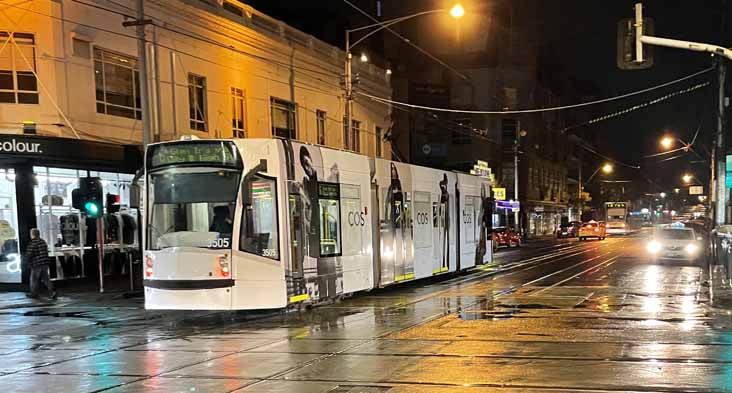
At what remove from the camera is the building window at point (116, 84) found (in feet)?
64.8

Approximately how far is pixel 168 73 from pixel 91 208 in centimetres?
598

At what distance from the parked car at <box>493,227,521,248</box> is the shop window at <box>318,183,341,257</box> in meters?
31.1

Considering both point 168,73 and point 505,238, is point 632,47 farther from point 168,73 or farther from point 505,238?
point 505,238

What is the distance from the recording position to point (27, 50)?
711 inches

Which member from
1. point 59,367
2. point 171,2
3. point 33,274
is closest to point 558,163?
point 171,2

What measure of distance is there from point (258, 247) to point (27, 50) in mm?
10782

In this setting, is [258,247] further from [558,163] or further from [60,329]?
[558,163]

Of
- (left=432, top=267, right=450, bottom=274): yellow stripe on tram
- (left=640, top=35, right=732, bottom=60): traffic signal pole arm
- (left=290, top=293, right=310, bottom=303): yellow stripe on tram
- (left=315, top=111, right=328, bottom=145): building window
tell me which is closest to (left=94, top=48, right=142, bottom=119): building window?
(left=315, top=111, right=328, bottom=145): building window

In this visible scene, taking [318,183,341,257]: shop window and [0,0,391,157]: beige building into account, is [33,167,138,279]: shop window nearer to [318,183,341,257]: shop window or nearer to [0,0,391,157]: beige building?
[0,0,391,157]: beige building

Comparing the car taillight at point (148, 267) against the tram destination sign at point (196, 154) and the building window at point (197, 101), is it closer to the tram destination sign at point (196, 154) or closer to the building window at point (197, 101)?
the tram destination sign at point (196, 154)

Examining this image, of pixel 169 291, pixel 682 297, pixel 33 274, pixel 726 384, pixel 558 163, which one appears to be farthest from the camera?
pixel 558 163

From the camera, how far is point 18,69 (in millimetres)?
18062

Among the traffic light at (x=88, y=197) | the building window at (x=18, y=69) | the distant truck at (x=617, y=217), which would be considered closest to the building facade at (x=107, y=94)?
the building window at (x=18, y=69)

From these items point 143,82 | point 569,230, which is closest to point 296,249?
point 143,82
